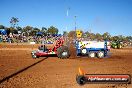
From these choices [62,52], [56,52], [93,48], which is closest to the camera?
[62,52]

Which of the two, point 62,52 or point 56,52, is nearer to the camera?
point 62,52

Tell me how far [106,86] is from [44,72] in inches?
158

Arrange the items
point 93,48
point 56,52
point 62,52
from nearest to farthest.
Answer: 1. point 62,52
2. point 56,52
3. point 93,48

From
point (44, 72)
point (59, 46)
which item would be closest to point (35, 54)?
point (59, 46)

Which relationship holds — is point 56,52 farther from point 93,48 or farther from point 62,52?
point 93,48

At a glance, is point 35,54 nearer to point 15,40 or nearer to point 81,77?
point 81,77

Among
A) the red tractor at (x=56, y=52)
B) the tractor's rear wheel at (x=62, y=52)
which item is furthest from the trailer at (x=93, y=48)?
the tractor's rear wheel at (x=62, y=52)

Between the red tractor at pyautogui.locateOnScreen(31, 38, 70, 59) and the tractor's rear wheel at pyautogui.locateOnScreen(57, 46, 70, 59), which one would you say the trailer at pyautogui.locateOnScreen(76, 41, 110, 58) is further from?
the tractor's rear wheel at pyautogui.locateOnScreen(57, 46, 70, 59)

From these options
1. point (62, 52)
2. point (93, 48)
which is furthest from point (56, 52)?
point (93, 48)

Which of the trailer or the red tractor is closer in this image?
the red tractor

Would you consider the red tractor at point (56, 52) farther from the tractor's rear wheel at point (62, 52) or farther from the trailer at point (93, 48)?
the trailer at point (93, 48)

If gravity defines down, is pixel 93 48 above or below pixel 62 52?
above

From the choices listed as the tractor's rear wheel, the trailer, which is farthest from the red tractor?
the trailer

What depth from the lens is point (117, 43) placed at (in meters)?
41.8
